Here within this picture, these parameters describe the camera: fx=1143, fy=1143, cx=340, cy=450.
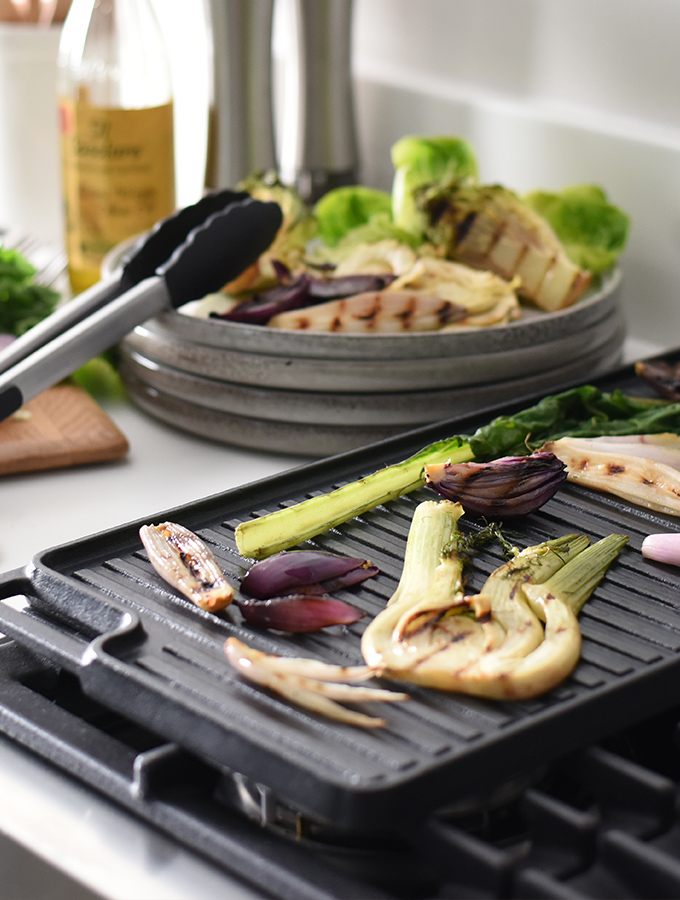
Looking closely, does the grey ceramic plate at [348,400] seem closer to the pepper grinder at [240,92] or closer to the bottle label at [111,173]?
the bottle label at [111,173]

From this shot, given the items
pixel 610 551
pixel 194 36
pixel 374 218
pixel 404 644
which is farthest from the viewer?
pixel 194 36

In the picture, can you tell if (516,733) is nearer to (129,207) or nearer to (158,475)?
(158,475)

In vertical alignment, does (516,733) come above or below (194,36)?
below

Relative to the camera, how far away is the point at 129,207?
140 cm

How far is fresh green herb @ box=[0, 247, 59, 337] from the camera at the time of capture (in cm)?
123

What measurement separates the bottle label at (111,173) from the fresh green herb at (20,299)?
144 mm

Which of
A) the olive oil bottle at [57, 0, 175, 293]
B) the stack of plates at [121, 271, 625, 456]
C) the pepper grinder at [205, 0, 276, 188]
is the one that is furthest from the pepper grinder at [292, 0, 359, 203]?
the stack of plates at [121, 271, 625, 456]

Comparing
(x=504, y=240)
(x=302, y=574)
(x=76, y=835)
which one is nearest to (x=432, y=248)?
(x=504, y=240)

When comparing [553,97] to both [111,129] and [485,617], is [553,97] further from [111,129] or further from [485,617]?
[485,617]

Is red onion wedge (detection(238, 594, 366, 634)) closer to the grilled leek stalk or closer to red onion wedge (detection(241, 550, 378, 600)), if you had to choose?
red onion wedge (detection(241, 550, 378, 600))

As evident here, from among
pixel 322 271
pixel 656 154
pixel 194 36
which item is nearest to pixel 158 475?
pixel 322 271

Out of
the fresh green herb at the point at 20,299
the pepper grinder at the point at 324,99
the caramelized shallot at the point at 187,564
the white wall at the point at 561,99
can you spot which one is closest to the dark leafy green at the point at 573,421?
the caramelized shallot at the point at 187,564

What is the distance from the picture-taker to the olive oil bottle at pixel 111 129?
1.36 meters

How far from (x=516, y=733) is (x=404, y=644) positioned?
0.09 metres
